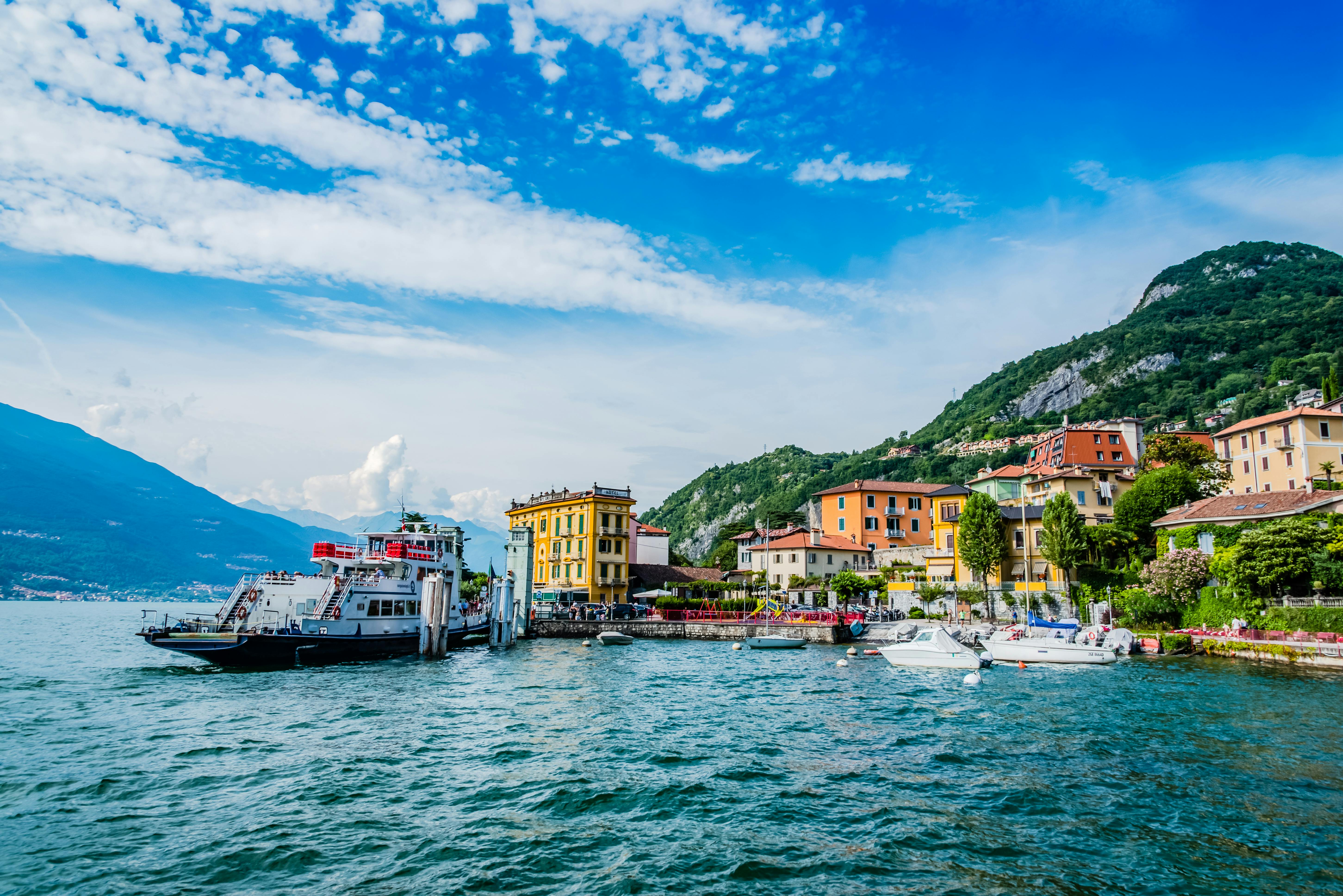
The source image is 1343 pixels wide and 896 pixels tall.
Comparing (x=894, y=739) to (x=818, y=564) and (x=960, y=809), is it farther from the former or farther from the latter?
(x=818, y=564)

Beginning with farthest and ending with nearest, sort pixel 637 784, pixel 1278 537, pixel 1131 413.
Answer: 1. pixel 1131 413
2. pixel 1278 537
3. pixel 637 784

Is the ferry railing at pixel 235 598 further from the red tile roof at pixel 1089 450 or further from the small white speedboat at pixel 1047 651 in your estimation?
the red tile roof at pixel 1089 450

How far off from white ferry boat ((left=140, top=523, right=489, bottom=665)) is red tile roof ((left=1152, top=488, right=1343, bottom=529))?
165ft

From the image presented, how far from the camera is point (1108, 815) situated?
14016 millimetres

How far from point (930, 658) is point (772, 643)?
48.3 ft

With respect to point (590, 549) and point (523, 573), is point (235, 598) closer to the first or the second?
point (523, 573)

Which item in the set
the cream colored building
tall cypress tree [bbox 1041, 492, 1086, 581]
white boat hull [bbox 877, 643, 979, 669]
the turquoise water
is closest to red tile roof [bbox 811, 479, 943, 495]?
tall cypress tree [bbox 1041, 492, 1086, 581]

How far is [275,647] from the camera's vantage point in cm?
3684

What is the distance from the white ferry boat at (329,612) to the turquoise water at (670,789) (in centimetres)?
510

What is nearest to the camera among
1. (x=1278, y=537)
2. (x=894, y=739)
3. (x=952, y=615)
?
(x=894, y=739)

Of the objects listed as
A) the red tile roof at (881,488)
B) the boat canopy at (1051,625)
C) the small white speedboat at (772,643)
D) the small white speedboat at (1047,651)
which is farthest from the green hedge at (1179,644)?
the red tile roof at (881,488)

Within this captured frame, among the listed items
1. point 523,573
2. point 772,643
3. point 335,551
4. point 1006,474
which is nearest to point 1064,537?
point 1006,474

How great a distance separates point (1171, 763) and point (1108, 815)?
5.61m

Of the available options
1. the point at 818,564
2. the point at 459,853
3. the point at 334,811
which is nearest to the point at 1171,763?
the point at 459,853
